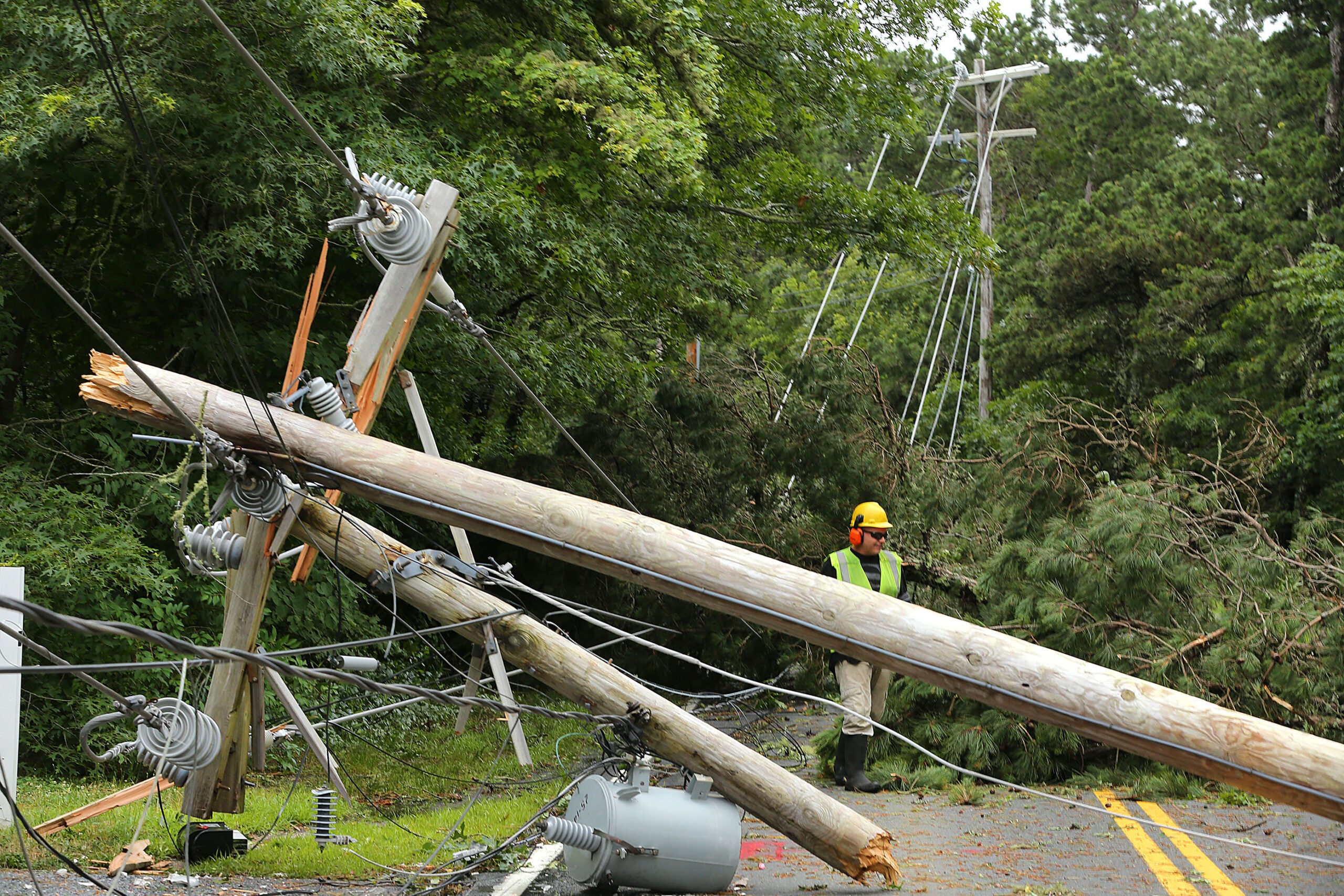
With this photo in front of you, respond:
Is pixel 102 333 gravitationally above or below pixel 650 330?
below

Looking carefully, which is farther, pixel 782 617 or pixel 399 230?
pixel 399 230

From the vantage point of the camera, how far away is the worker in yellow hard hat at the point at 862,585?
9.63m

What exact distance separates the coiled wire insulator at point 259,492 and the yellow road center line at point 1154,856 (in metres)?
4.02

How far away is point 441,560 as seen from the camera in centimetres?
640

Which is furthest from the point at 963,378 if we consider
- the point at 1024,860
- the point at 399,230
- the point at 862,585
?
the point at 399,230

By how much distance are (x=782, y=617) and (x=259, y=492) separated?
266 centimetres

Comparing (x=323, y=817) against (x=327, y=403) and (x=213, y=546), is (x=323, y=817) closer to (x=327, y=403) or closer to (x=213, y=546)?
(x=213, y=546)

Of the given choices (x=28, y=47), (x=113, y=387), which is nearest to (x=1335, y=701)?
(x=113, y=387)

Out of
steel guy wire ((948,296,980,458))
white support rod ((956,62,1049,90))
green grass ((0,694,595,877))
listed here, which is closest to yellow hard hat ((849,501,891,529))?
green grass ((0,694,595,877))

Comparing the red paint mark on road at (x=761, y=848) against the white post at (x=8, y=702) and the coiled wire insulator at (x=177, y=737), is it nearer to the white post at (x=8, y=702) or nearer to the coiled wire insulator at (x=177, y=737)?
the coiled wire insulator at (x=177, y=737)

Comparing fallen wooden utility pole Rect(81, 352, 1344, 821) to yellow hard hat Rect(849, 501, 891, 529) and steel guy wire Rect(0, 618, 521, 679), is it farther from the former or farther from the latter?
yellow hard hat Rect(849, 501, 891, 529)

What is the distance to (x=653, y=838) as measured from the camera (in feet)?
21.1

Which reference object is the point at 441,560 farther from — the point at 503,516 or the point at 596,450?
the point at 596,450

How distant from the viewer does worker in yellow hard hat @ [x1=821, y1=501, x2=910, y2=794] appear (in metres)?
9.63
